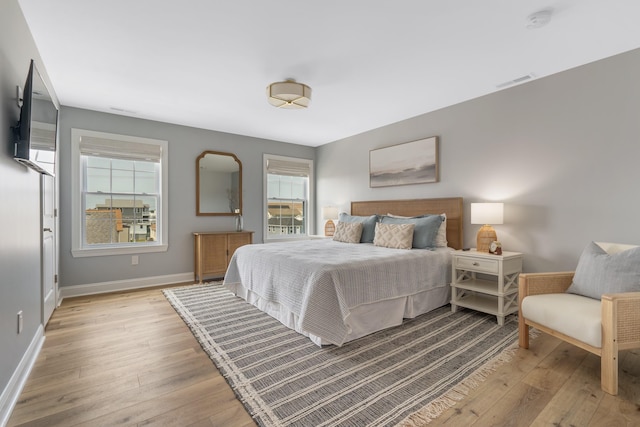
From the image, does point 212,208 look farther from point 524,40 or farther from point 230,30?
point 524,40

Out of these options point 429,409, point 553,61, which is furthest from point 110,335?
point 553,61

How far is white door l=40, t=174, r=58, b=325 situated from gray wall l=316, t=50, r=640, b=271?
437 centimetres

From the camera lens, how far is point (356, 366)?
209 cm

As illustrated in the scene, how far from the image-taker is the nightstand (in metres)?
2.85

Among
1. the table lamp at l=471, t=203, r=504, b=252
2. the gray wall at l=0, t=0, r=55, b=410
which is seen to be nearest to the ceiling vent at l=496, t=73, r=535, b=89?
→ the table lamp at l=471, t=203, r=504, b=252

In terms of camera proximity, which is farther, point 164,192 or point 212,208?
point 212,208

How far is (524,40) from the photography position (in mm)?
2357

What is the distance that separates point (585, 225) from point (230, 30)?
3.55 metres

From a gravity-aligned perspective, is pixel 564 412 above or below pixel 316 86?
below

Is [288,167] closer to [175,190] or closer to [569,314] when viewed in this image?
[175,190]

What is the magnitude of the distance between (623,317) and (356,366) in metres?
1.68

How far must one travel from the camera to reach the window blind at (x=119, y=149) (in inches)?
155

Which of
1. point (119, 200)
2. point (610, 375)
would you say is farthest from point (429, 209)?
point (119, 200)

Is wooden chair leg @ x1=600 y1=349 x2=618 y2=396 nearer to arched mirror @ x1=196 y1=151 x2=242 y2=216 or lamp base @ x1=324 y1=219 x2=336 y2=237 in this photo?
lamp base @ x1=324 y1=219 x2=336 y2=237
